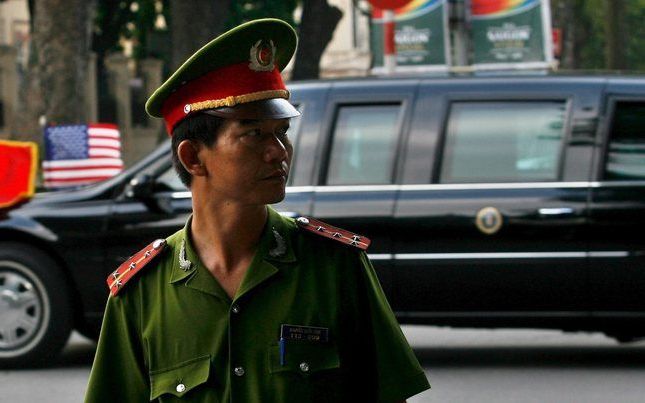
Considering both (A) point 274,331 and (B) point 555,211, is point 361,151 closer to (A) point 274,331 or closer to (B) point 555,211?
(B) point 555,211

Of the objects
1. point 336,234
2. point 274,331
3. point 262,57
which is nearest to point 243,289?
point 274,331

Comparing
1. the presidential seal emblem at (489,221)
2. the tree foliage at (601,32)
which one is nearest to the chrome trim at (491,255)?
the presidential seal emblem at (489,221)

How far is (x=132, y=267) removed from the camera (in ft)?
10.1

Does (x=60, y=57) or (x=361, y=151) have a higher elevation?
(x=60, y=57)

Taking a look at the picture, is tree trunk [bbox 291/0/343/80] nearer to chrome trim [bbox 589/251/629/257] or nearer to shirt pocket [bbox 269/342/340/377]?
chrome trim [bbox 589/251/629/257]

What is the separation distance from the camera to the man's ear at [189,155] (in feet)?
10.1

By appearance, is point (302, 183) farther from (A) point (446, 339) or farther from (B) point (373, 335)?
(B) point (373, 335)

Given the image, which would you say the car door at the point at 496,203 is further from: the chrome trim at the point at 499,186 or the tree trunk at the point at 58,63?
the tree trunk at the point at 58,63

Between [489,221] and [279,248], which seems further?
[489,221]

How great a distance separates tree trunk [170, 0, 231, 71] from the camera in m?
23.3

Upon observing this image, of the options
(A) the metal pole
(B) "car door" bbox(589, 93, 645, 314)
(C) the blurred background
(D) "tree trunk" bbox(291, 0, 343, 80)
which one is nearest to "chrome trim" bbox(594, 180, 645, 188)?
(B) "car door" bbox(589, 93, 645, 314)

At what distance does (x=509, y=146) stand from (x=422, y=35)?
18.3ft

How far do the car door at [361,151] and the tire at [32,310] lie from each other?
1.63 m

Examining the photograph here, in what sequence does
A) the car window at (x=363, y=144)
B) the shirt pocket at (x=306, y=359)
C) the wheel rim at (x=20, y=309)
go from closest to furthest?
the shirt pocket at (x=306, y=359)
the car window at (x=363, y=144)
the wheel rim at (x=20, y=309)
